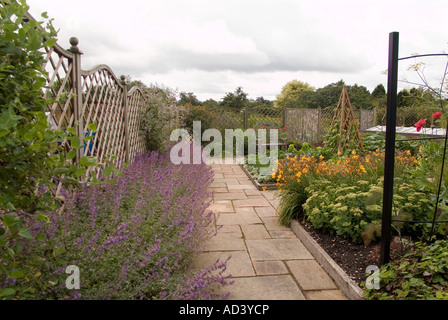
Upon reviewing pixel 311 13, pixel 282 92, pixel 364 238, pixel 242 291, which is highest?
pixel 282 92

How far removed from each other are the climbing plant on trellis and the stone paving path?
2.38 meters

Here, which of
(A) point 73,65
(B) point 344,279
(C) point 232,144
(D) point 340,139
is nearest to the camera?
(B) point 344,279

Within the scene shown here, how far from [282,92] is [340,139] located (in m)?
27.3

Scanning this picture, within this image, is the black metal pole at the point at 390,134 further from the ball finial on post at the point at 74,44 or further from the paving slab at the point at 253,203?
the ball finial on post at the point at 74,44

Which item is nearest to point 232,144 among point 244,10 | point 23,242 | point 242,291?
point 244,10

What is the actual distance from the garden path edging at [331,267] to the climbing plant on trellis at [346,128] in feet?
10.5

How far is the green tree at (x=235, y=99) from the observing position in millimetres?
24484

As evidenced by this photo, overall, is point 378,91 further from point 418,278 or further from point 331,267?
point 418,278

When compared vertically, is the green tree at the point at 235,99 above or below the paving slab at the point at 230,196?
above

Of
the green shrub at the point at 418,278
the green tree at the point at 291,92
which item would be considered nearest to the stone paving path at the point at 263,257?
the green shrub at the point at 418,278

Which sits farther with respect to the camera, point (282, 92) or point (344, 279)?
point (282, 92)

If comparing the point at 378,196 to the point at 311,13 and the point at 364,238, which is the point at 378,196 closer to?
the point at 364,238

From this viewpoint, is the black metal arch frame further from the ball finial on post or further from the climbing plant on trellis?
the climbing plant on trellis

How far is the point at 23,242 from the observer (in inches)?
62.1
